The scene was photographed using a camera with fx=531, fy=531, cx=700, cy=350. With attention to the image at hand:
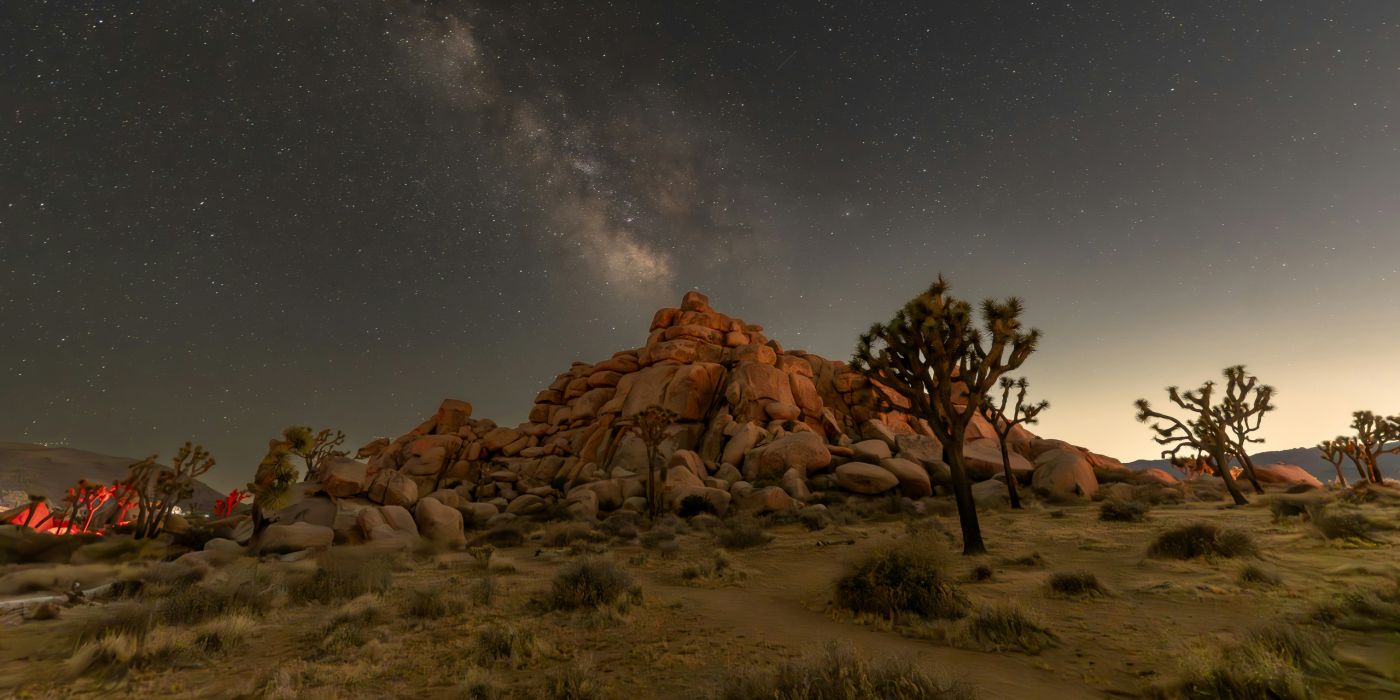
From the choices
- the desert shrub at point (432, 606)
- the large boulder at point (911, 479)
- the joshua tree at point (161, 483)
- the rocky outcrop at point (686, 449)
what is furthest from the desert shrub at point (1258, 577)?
the joshua tree at point (161, 483)

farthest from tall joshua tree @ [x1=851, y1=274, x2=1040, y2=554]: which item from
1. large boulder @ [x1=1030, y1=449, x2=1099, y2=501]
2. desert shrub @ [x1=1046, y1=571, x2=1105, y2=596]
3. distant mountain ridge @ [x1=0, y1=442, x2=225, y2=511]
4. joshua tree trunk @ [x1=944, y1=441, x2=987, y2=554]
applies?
distant mountain ridge @ [x1=0, y1=442, x2=225, y2=511]

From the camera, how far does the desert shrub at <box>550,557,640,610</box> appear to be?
878cm

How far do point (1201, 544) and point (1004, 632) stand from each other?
7.82 meters

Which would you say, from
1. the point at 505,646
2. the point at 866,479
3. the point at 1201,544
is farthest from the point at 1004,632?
the point at 866,479

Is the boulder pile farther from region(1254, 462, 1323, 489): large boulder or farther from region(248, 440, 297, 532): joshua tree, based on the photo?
region(1254, 462, 1323, 489): large boulder

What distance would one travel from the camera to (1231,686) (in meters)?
4.33

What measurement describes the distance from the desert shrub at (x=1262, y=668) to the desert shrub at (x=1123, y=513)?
15246mm

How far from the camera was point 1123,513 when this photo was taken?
18.2 meters

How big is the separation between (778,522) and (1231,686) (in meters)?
17.8

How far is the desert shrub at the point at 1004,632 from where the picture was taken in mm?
6242

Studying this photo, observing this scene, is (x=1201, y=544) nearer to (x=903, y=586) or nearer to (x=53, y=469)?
(x=903, y=586)

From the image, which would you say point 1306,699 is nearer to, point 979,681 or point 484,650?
point 979,681

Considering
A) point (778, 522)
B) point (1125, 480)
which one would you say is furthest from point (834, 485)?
point (1125, 480)

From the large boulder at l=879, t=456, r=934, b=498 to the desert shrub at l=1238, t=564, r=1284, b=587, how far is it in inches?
790
